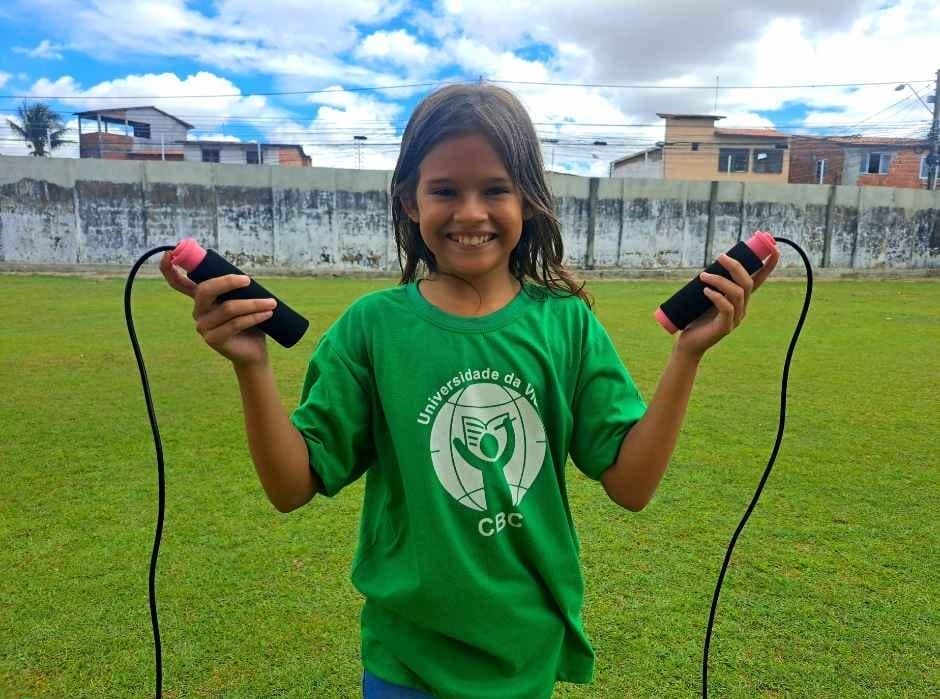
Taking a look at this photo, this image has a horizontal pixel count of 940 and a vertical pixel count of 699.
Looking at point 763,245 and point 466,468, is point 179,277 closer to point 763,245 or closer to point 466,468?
point 466,468

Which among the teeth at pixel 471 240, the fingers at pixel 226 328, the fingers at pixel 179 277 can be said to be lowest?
the fingers at pixel 226 328

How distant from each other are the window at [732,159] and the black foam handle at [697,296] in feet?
117

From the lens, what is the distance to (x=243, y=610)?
2.68 metres

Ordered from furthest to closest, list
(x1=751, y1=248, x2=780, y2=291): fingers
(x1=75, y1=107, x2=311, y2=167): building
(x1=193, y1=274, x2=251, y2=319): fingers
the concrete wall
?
(x1=75, y1=107, x2=311, y2=167): building → the concrete wall → (x1=751, y1=248, x2=780, y2=291): fingers → (x1=193, y1=274, x2=251, y2=319): fingers

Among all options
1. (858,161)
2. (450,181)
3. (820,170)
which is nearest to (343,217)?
(450,181)

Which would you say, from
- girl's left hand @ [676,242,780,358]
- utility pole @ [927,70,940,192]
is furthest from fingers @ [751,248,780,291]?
utility pole @ [927,70,940,192]

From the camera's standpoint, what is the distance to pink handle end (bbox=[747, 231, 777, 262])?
1210 mm

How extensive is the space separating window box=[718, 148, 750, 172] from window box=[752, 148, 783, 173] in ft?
1.86

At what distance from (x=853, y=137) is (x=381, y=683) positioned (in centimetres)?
3842

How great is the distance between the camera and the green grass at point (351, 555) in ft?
7.78

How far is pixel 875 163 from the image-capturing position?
33.7 meters

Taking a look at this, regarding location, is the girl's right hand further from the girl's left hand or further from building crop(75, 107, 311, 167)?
building crop(75, 107, 311, 167)

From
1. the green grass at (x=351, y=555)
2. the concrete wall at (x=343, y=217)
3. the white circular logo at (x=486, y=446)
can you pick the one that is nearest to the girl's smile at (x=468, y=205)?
the white circular logo at (x=486, y=446)

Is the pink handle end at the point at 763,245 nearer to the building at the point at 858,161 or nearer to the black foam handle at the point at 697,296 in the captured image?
the black foam handle at the point at 697,296
